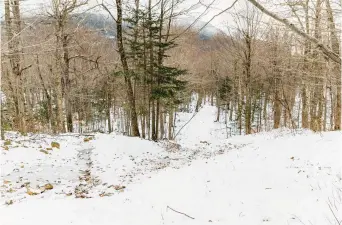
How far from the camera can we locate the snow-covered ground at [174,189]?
4.76 m

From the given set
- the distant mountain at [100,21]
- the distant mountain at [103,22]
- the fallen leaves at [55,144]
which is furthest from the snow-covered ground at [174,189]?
the distant mountain at [100,21]

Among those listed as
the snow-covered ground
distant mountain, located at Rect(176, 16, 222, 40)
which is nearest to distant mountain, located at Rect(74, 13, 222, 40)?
distant mountain, located at Rect(176, 16, 222, 40)

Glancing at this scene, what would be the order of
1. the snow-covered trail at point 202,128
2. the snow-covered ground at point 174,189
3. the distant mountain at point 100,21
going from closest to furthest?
the snow-covered ground at point 174,189, the distant mountain at point 100,21, the snow-covered trail at point 202,128

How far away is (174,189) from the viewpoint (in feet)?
21.2

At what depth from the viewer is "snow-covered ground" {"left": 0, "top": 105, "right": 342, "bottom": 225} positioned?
476 centimetres

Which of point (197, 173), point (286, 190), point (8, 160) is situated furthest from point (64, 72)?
point (286, 190)

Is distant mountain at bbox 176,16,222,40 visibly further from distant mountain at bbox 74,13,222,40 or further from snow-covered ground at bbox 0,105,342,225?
snow-covered ground at bbox 0,105,342,225

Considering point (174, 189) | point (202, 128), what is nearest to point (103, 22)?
point (174, 189)

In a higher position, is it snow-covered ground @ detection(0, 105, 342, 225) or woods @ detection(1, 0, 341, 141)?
woods @ detection(1, 0, 341, 141)

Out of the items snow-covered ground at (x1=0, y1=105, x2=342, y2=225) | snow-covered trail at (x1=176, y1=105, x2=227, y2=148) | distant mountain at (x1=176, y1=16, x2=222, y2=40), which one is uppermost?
distant mountain at (x1=176, y1=16, x2=222, y2=40)

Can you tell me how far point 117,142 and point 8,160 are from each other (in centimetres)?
491

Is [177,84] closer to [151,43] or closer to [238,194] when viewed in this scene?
[151,43]

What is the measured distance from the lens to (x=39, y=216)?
17.2ft

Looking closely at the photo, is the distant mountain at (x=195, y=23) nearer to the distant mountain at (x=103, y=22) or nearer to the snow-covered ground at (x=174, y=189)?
the distant mountain at (x=103, y=22)
